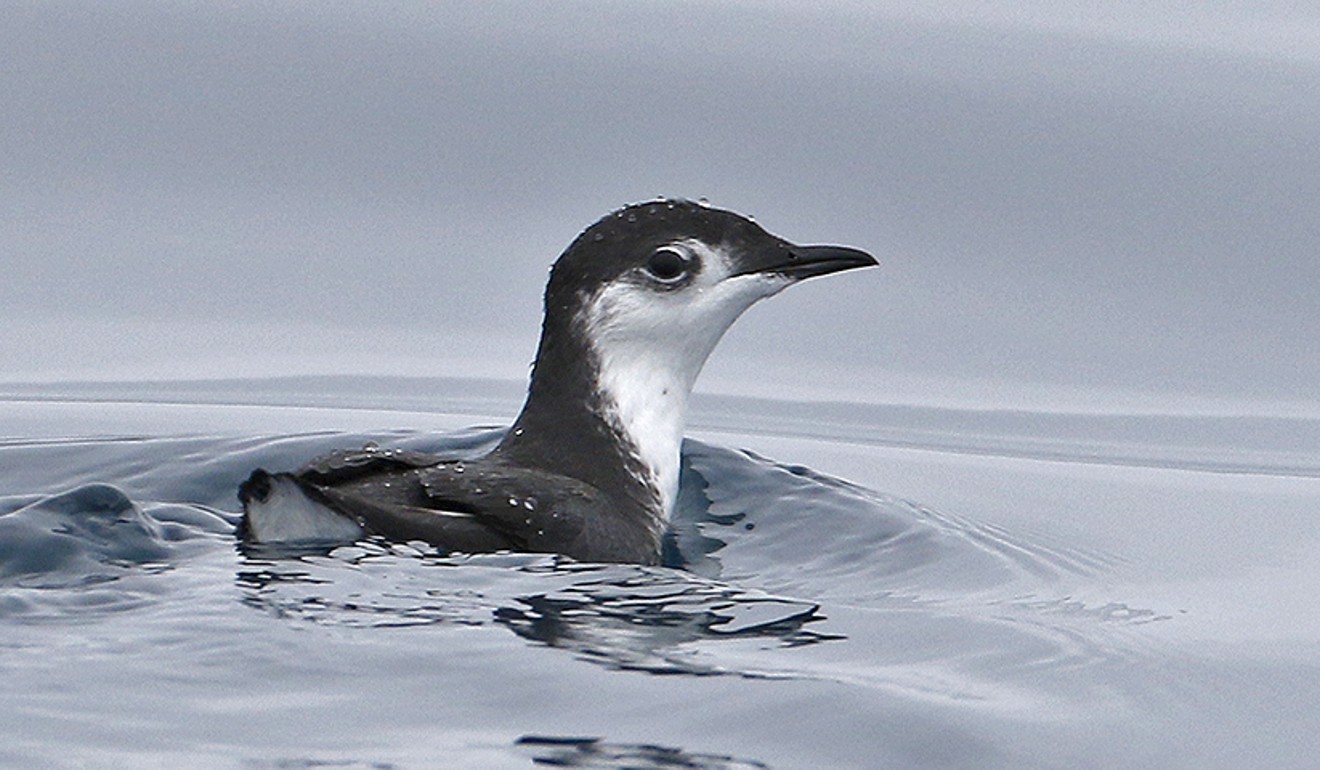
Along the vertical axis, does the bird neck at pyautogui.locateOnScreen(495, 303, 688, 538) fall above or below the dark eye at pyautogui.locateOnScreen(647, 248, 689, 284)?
below

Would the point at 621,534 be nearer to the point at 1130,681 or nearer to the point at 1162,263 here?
the point at 1130,681

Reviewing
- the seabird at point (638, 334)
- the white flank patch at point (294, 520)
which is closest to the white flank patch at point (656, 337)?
the seabird at point (638, 334)

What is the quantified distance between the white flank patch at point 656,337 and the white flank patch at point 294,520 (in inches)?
60.0

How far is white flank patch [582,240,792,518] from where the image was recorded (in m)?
7.55

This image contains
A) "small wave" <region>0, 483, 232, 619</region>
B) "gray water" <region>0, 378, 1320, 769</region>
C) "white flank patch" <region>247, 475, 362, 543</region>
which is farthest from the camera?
"white flank patch" <region>247, 475, 362, 543</region>

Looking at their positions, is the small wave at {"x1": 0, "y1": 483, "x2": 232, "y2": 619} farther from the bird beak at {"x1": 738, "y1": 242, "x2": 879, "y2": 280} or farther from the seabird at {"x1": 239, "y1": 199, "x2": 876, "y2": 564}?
the bird beak at {"x1": 738, "y1": 242, "x2": 879, "y2": 280}

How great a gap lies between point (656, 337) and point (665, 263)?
26 cm

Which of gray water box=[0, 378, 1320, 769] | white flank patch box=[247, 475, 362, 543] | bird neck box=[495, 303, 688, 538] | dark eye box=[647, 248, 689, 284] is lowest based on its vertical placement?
gray water box=[0, 378, 1320, 769]

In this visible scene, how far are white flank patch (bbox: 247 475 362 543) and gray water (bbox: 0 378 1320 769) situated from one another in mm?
59

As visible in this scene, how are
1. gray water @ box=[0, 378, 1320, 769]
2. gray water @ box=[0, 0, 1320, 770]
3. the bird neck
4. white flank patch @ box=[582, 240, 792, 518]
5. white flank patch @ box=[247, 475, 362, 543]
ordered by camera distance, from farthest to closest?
gray water @ box=[0, 0, 1320, 770], white flank patch @ box=[582, 240, 792, 518], the bird neck, white flank patch @ box=[247, 475, 362, 543], gray water @ box=[0, 378, 1320, 769]

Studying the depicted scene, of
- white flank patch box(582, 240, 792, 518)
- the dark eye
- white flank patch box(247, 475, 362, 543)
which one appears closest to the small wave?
white flank patch box(247, 475, 362, 543)

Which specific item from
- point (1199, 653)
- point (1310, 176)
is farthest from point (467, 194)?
point (1199, 653)

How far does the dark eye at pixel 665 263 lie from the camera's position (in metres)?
7.48

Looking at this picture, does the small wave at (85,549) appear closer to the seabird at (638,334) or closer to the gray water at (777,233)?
the gray water at (777,233)
